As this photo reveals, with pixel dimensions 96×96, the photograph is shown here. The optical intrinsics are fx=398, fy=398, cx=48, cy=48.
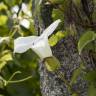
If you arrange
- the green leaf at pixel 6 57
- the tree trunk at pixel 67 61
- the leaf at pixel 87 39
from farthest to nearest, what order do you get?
the green leaf at pixel 6 57
the tree trunk at pixel 67 61
the leaf at pixel 87 39

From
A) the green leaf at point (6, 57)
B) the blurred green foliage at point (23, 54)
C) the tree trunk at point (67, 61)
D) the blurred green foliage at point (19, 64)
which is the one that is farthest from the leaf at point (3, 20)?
the tree trunk at point (67, 61)

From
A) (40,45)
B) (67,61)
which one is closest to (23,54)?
(67,61)

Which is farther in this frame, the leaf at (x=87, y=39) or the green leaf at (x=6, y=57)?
the green leaf at (x=6, y=57)

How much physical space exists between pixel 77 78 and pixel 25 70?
2.24 feet

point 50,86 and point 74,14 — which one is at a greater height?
point 74,14

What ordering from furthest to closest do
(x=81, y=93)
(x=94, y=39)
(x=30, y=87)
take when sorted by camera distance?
(x=30, y=87) → (x=81, y=93) → (x=94, y=39)

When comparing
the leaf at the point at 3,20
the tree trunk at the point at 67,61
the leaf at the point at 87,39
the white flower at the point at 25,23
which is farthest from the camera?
the leaf at the point at 3,20

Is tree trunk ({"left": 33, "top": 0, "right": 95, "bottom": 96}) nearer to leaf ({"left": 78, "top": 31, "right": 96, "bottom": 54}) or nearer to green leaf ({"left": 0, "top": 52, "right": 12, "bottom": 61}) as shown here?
leaf ({"left": 78, "top": 31, "right": 96, "bottom": 54})

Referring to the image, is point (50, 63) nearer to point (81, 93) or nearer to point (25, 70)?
point (81, 93)

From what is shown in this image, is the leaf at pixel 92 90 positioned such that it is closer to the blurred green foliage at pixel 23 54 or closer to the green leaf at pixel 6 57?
the blurred green foliage at pixel 23 54

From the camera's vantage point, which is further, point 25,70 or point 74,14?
point 25,70

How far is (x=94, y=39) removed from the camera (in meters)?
0.74

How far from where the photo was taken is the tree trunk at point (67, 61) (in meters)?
0.83

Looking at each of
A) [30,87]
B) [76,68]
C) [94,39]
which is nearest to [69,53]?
[76,68]
